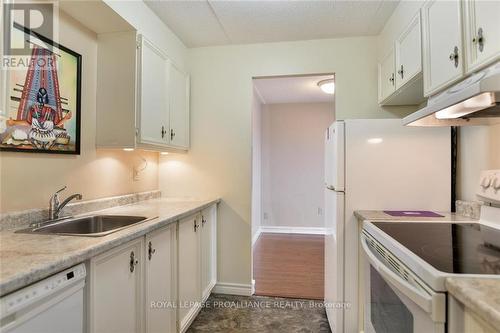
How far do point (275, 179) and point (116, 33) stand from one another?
3.75 metres

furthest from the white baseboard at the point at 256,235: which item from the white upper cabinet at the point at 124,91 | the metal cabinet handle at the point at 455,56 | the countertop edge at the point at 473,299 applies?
the countertop edge at the point at 473,299

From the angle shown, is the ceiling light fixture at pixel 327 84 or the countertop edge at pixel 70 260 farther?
A: the ceiling light fixture at pixel 327 84

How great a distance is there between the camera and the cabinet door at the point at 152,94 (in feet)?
6.59

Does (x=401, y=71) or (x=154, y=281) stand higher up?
(x=401, y=71)

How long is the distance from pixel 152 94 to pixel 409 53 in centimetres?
184

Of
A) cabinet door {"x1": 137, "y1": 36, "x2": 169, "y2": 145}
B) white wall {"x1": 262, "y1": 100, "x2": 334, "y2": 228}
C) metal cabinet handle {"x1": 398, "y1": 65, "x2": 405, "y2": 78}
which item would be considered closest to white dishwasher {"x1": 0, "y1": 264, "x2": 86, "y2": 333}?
cabinet door {"x1": 137, "y1": 36, "x2": 169, "y2": 145}

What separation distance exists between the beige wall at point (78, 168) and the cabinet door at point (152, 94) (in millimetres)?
323

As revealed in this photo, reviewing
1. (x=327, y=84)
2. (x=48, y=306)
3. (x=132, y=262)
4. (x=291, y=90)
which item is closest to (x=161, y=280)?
(x=132, y=262)

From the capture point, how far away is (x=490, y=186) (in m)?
1.48

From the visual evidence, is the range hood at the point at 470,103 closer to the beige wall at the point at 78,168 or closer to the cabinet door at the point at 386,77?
the cabinet door at the point at 386,77

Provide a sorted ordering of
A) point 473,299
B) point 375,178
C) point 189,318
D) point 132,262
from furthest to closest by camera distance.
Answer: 1. point 189,318
2. point 375,178
3. point 132,262
4. point 473,299

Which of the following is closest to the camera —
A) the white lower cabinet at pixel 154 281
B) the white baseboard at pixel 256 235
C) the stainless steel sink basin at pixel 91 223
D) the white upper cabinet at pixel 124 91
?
the white lower cabinet at pixel 154 281

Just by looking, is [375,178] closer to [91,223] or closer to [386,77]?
[386,77]

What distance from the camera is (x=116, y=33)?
1974mm
